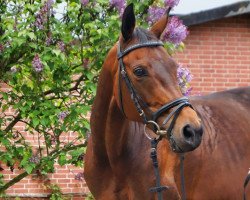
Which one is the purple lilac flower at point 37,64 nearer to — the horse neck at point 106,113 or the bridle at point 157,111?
the horse neck at point 106,113

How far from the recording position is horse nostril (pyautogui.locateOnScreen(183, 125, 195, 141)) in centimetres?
331

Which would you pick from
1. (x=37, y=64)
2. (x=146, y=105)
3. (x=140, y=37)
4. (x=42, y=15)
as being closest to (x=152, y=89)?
(x=146, y=105)

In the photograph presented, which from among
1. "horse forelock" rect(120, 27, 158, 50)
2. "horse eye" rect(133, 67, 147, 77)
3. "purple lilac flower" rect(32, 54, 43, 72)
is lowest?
"horse eye" rect(133, 67, 147, 77)

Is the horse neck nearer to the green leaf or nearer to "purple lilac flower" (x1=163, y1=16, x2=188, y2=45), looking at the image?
"purple lilac flower" (x1=163, y1=16, x2=188, y2=45)

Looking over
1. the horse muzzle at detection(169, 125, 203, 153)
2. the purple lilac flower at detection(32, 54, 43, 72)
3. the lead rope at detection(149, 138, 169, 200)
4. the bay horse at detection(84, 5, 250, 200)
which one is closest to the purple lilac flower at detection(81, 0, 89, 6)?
the purple lilac flower at detection(32, 54, 43, 72)

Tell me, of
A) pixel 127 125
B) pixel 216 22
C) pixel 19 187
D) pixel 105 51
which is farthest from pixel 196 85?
pixel 127 125

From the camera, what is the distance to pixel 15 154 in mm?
4941

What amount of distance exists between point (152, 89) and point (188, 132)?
0.34 metres

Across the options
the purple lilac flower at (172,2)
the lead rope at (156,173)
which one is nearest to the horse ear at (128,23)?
the lead rope at (156,173)

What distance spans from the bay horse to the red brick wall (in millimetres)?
4268

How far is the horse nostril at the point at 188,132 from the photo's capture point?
331 cm

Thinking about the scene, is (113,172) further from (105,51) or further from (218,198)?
(105,51)

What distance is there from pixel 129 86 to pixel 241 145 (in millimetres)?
1245

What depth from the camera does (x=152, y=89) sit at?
11.5 ft
